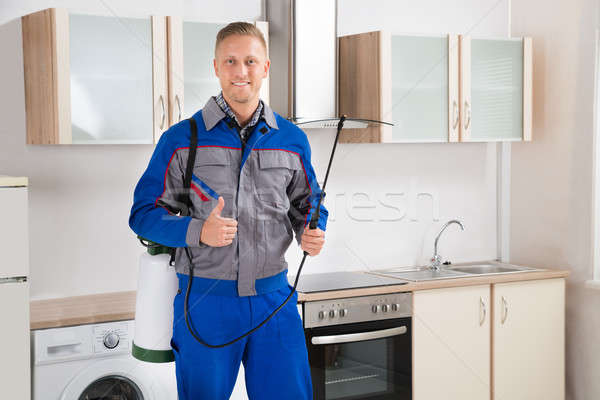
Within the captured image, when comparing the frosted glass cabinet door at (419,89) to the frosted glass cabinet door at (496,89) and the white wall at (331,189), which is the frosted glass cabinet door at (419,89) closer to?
the frosted glass cabinet door at (496,89)

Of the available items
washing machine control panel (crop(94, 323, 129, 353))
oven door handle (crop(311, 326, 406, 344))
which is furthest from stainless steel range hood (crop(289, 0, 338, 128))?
washing machine control panel (crop(94, 323, 129, 353))

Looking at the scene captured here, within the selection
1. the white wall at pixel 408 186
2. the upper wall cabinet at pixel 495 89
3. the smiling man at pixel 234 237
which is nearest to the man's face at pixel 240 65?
the smiling man at pixel 234 237

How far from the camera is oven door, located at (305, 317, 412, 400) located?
3035 millimetres

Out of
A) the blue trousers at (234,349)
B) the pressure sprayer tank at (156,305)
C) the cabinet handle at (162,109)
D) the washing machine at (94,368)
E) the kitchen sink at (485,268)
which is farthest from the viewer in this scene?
the kitchen sink at (485,268)

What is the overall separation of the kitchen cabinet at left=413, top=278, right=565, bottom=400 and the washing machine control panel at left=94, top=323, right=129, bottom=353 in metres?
1.30

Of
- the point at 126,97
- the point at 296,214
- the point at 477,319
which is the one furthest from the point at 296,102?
the point at 477,319

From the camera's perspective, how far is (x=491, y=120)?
3594 mm

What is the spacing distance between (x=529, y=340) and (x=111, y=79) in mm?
2322

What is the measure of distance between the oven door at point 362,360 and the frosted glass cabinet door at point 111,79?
3.69 ft

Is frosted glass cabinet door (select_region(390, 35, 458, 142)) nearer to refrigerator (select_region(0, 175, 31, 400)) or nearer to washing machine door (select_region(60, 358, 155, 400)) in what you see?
washing machine door (select_region(60, 358, 155, 400))

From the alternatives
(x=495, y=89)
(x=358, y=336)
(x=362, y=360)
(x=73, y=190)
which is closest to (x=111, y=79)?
(x=73, y=190)

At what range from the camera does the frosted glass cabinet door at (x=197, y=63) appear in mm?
2900

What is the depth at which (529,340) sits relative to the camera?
3535mm

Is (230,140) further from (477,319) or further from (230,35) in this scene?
(477,319)
